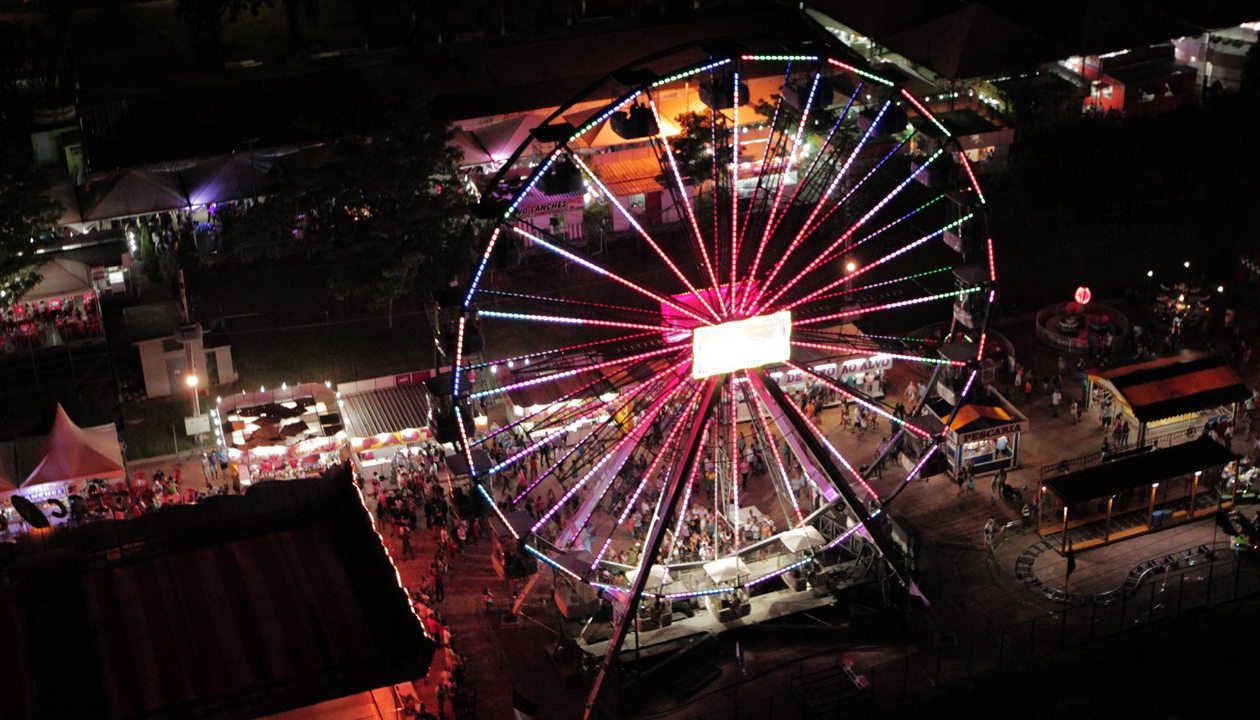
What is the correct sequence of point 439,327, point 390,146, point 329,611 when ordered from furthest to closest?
point 390,146 → point 439,327 → point 329,611

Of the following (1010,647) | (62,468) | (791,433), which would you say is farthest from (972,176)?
(62,468)

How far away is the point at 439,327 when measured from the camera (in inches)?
1244

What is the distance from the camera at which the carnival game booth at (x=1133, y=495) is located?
37750mm

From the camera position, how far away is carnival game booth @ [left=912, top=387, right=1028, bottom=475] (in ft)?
132

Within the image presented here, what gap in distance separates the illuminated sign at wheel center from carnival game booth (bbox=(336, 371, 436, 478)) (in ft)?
35.2

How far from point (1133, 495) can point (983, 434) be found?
3.95m

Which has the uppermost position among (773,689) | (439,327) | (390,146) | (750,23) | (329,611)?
(750,23)

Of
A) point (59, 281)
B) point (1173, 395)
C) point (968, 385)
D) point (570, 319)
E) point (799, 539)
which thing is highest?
point (59, 281)

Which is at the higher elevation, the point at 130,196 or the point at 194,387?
the point at 130,196

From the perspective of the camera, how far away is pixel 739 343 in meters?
31.6

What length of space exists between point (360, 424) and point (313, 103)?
1479 centimetres

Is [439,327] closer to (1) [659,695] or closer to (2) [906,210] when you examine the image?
(1) [659,695]

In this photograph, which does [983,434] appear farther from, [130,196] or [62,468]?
[130,196]

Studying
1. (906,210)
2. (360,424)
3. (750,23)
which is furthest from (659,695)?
(750,23)
